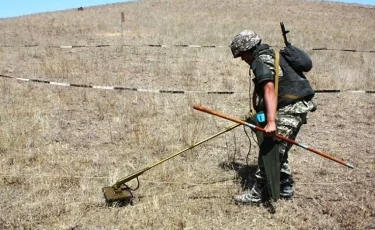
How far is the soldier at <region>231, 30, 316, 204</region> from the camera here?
157 inches

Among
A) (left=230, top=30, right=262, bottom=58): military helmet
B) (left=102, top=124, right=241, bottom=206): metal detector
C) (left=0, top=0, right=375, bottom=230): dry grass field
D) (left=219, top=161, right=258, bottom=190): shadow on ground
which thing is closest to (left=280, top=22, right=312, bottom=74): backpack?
(left=230, top=30, right=262, bottom=58): military helmet

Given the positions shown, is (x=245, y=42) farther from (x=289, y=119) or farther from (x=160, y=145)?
(x=160, y=145)

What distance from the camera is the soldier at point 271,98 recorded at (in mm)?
3992

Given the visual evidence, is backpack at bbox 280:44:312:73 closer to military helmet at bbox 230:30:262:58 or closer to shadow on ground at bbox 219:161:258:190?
military helmet at bbox 230:30:262:58

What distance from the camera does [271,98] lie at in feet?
13.1

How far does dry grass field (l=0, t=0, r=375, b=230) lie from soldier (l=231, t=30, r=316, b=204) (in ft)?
1.79

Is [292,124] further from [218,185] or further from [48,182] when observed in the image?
[48,182]

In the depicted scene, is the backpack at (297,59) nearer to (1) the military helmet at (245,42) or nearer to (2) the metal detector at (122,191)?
(1) the military helmet at (245,42)

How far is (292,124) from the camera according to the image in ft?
14.1

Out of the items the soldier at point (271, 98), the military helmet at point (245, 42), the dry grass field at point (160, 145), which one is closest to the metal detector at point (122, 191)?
the dry grass field at point (160, 145)

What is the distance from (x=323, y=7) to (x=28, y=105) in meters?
34.6

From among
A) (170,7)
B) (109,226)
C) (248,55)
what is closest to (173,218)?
(109,226)

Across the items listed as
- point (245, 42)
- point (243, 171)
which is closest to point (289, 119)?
point (245, 42)

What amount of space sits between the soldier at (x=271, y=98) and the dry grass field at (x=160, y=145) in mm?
545
